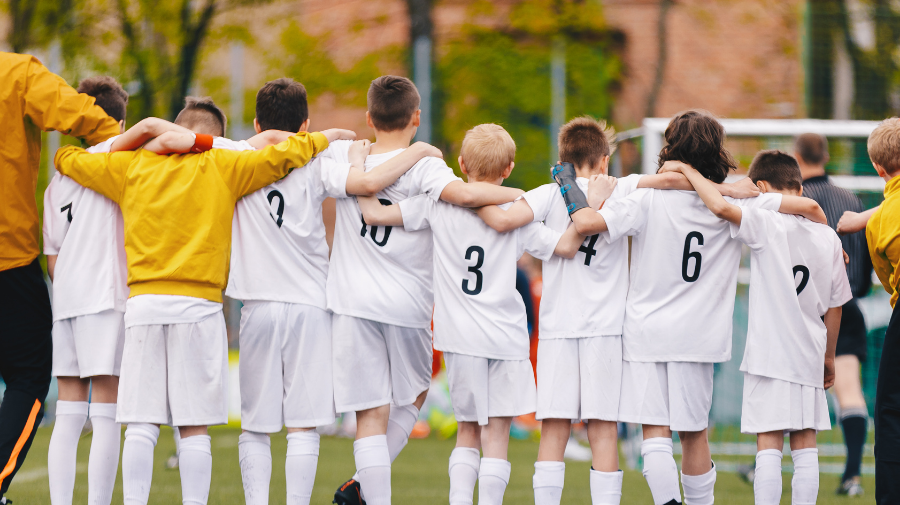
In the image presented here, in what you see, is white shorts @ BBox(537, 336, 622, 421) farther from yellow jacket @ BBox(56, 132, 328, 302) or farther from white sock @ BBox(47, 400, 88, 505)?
white sock @ BBox(47, 400, 88, 505)

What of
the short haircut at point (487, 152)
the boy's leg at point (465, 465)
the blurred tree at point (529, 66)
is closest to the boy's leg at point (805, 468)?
the boy's leg at point (465, 465)

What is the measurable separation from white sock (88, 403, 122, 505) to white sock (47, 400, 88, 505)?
10 cm

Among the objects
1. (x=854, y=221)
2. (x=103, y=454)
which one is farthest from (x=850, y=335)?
(x=103, y=454)

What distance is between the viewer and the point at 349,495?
13.3 ft

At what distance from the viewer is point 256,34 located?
14.4m

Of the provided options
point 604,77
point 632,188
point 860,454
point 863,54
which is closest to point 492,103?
point 604,77

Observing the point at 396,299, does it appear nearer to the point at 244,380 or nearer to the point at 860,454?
the point at 244,380

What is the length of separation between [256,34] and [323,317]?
11.4 m

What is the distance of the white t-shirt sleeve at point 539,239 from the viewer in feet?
12.6

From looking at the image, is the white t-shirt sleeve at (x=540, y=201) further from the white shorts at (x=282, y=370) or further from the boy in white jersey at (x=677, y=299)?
the white shorts at (x=282, y=370)

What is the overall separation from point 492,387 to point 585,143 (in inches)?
44.3

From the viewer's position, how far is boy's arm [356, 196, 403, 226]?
386 centimetres

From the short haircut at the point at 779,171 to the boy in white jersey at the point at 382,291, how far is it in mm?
1183

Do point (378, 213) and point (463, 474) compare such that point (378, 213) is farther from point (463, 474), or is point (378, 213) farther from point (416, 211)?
point (463, 474)
